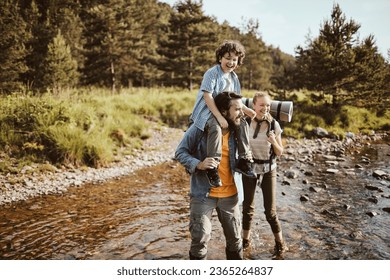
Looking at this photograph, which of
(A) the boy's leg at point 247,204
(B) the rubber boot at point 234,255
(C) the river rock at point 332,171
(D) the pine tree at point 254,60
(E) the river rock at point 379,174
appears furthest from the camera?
(D) the pine tree at point 254,60

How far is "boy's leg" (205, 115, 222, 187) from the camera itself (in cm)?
267

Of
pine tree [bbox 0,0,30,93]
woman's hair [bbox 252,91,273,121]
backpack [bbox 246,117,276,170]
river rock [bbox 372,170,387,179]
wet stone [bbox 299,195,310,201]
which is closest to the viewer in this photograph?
woman's hair [bbox 252,91,273,121]

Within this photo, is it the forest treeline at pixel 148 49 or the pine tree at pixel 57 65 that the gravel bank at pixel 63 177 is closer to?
the forest treeline at pixel 148 49

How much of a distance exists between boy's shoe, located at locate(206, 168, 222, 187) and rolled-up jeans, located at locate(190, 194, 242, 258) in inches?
8.4

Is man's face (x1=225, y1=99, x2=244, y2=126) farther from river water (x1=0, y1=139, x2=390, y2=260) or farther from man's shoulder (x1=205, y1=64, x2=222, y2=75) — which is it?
river water (x1=0, y1=139, x2=390, y2=260)

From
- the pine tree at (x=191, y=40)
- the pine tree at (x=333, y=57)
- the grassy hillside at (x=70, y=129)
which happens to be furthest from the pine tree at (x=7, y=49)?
the pine tree at (x=333, y=57)

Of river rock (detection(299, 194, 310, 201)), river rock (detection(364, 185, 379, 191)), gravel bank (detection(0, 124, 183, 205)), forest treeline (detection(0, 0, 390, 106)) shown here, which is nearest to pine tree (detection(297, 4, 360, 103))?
forest treeline (detection(0, 0, 390, 106))

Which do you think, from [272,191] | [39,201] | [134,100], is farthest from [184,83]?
[272,191]

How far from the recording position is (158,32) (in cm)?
3503

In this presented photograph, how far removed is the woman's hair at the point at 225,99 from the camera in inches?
111

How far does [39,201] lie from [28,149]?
7.91ft

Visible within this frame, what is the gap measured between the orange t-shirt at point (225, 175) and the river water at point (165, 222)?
1.51 meters

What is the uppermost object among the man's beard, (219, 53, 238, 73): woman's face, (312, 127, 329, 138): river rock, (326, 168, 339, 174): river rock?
(219, 53, 238, 73): woman's face
